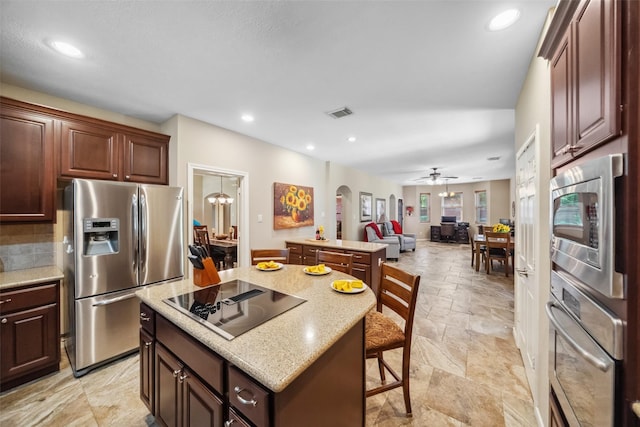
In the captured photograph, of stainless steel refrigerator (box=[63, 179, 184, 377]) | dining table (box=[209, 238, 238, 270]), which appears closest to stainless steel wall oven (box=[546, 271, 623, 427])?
stainless steel refrigerator (box=[63, 179, 184, 377])

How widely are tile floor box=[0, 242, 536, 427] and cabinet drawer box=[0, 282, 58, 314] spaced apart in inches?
27.0

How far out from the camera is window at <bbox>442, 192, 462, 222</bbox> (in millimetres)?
10297

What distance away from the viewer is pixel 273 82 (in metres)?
2.24

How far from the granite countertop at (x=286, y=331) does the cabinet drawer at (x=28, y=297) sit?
1.27 m

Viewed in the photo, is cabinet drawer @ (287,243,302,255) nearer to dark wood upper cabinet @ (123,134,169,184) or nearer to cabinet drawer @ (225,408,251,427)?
dark wood upper cabinet @ (123,134,169,184)

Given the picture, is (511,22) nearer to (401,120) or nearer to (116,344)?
(401,120)

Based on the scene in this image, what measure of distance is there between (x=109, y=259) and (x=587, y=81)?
3.38m

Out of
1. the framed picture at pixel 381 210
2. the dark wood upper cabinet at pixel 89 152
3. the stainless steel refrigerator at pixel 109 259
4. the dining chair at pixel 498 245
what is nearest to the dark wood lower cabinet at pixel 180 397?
the stainless steel refrigerator at pixel 109 259

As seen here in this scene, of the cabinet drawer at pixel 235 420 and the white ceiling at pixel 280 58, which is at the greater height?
the white ceiling at pixel 280 58

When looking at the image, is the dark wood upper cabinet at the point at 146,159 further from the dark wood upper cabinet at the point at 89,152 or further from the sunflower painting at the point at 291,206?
the sunflower painting at the point at 291,206

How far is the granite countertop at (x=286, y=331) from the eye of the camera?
834 mm

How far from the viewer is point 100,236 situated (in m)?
2.24

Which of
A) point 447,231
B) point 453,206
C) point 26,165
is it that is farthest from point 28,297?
point 453,206

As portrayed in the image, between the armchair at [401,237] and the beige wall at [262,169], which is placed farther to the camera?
the armchair at [401,237]
